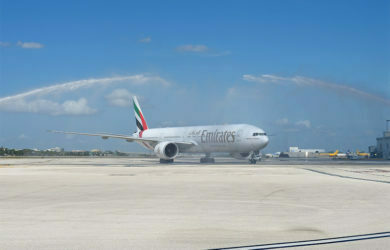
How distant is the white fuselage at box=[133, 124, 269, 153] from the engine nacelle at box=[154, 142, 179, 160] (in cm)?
368

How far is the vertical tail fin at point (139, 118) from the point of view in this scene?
7166 cm

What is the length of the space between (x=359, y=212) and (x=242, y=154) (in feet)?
146

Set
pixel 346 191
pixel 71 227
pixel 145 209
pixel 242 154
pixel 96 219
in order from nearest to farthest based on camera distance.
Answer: pixel 71 227, pixel 96 219, pixel 145 209, pixel 346 191, pixel 242 154

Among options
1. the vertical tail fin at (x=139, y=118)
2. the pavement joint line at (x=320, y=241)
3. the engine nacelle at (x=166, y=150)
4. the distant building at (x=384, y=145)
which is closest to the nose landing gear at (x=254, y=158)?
the engine nacelle at (x=166, y=150)

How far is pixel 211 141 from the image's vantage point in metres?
54.5

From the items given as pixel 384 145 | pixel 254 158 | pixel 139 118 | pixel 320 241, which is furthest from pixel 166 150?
pixel 384 145

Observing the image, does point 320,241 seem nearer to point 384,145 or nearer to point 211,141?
point 211,141

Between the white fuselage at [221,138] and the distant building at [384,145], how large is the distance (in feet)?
165

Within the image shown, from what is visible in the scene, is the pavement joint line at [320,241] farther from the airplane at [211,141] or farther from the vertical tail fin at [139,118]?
the vertical tail fin at [139,118]

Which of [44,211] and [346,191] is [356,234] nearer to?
[44,211]

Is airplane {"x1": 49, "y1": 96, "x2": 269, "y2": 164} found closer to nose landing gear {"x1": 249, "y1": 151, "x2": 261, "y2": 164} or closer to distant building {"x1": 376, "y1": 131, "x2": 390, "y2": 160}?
nose landing gear {"x1": 249, "y1": 151, "x2": 261, "y2": 164}

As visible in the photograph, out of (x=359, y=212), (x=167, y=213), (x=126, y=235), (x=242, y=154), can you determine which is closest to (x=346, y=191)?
(x=359, y=212)

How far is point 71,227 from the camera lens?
8.85 meters

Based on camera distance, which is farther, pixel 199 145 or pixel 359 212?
pixel 199 145
